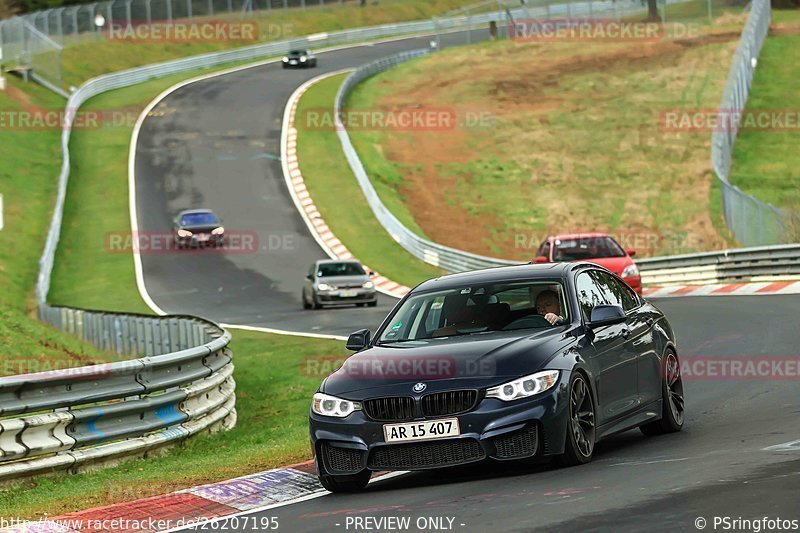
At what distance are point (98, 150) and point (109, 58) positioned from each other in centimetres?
2253

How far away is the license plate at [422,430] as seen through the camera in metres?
9.66

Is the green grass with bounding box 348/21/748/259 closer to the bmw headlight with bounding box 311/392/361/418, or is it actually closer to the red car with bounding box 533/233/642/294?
the red car with bounding box 533/233/642/294

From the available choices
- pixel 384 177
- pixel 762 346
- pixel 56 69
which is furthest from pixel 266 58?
pixel 762 346

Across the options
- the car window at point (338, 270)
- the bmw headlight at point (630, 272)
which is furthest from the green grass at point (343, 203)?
the bmw headlight at point (630, 272)

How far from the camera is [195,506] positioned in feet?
32.0

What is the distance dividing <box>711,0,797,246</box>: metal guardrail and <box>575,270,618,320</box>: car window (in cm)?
2361

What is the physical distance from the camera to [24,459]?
11578 mm

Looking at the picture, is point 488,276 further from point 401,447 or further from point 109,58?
point 109,58

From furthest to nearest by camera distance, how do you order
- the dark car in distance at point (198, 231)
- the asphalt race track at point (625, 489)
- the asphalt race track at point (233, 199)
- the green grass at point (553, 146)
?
1. the green grass at point (553, 146)
2. the dark car in distance at point (198, 231)
3. the asphalt race track at point (233, 199)
4. the asphalt race track at point (625, 489)

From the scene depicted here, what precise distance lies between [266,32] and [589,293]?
90321 millimetres

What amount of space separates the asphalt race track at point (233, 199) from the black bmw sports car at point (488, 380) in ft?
53.7

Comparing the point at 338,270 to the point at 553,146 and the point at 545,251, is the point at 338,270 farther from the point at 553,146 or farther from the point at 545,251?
the point at 553,146

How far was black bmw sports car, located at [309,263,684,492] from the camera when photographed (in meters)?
9.66

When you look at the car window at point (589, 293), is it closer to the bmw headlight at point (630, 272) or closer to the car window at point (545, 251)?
the bmw headlight at point (630, 272)
